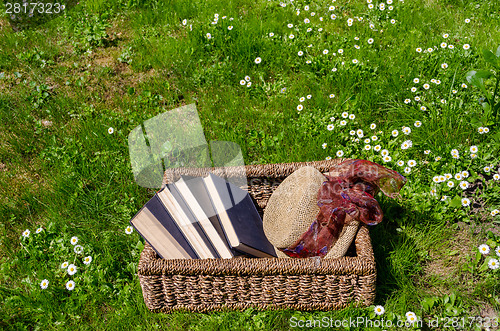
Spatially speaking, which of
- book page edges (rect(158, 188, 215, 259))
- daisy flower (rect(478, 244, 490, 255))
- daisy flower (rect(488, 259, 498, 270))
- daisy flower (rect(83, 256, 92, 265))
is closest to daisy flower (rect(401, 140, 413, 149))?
daisy flower (rect(478, 244, 490, 255))

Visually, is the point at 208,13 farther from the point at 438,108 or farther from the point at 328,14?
the point at 438,108

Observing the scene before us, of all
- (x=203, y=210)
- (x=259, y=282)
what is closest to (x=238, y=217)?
(x=203, y=210)

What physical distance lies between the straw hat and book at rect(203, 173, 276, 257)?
3.2 inches

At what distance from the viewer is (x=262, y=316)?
2289 millimetres

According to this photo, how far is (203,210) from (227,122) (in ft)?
3.80

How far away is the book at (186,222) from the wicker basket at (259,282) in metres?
0.22

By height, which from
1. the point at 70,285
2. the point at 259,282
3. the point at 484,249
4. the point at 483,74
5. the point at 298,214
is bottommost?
the point at 70,285

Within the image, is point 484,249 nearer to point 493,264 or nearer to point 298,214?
point 493,264

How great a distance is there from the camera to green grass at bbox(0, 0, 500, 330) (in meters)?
2.45

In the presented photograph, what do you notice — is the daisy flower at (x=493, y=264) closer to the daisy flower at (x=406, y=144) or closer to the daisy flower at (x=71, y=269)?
the daisy flower at (x=406, y=144)

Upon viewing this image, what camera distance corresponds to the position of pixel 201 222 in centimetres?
242

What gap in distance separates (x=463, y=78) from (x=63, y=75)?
350 cm

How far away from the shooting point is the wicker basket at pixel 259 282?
6.75 feet

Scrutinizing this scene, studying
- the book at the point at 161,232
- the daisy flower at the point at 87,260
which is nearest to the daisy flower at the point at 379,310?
the book at the point at 161,232
